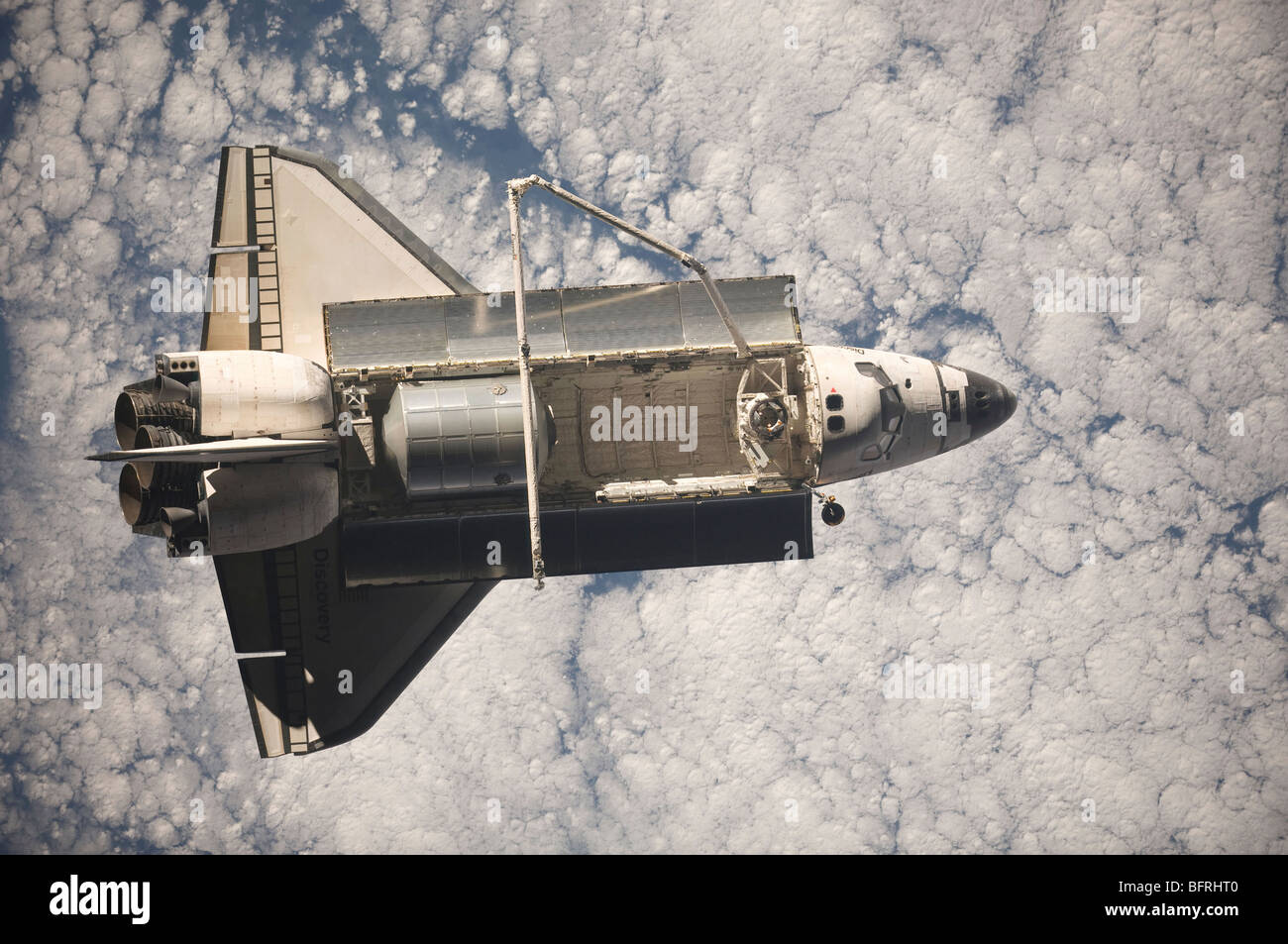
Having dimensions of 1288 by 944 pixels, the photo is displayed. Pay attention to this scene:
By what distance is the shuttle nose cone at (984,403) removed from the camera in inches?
865

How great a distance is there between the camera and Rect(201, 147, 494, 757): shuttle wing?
72.0 feet

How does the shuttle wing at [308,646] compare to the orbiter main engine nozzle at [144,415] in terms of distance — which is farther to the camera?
the shuttle wing at [308,646]

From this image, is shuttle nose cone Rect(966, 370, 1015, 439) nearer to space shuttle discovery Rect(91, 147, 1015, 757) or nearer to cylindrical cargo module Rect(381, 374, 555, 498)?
space shuttle discovery Rect(91, 147, 1015, 757)

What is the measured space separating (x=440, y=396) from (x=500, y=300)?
287 cm

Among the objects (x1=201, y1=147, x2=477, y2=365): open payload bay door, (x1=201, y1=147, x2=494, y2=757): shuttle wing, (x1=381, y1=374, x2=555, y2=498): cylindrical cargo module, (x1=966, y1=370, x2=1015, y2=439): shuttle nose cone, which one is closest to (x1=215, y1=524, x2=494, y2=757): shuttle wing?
(x1=201, y1=147, x2=494, y2=757): shuttle wing

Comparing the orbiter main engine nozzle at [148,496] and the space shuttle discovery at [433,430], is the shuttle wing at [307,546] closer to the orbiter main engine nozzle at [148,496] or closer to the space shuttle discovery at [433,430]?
the space shuttle discovery at [433,430]

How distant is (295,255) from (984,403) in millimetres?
17698

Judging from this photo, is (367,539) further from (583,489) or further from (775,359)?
(775,359)

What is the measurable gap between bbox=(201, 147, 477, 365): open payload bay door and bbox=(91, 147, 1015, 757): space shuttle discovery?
0.06 metres

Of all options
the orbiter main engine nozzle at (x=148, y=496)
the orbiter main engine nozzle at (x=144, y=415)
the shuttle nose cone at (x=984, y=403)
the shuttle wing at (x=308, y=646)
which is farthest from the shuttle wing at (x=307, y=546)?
the shuttle nose cone at (x=984, y=403)

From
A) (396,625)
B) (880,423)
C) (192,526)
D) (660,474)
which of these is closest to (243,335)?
(192,526)

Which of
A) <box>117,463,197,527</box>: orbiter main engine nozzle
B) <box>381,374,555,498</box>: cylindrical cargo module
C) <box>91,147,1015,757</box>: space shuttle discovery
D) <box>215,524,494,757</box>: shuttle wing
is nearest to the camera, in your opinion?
<box>117,463,197,527</box>: orbiter main engine nozzle

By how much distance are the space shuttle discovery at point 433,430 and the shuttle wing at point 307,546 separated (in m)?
0.06

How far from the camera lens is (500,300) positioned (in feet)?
67.9
